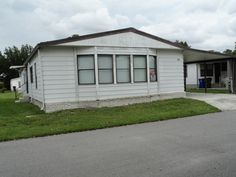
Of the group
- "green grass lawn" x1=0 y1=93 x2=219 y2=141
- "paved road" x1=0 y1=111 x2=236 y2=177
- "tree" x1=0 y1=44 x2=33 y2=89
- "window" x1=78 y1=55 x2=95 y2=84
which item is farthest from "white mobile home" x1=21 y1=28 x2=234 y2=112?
"tree" x1=0 y1=44 x2=33 y2=89

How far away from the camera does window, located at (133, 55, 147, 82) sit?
1478 centimetres

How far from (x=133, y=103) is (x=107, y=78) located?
1.91m

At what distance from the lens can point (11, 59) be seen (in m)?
59.8

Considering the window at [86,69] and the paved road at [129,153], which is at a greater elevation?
the window at [86,69]

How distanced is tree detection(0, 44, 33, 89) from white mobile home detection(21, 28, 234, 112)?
1836 inches

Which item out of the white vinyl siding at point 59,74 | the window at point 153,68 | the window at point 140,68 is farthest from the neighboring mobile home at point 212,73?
the white vinyl siding at point 59,74

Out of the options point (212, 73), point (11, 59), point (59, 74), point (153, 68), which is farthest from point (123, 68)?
point (11, 59)

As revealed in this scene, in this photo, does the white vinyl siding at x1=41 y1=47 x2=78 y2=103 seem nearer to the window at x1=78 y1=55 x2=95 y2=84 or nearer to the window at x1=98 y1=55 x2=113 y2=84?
the window at x1=78 y1=55 x2=95 y2=84

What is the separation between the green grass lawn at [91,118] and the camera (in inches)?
344

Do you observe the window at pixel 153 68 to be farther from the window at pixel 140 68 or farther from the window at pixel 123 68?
the window at pixel 123 68

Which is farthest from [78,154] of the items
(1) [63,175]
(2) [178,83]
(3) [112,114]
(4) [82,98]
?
(2) [178,83]

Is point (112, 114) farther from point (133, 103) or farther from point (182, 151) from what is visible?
point (182, 151)

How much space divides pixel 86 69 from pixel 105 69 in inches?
37.3

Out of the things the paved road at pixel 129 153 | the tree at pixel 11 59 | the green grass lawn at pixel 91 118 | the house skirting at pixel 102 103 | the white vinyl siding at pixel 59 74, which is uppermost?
the tree at pixel 11 59
